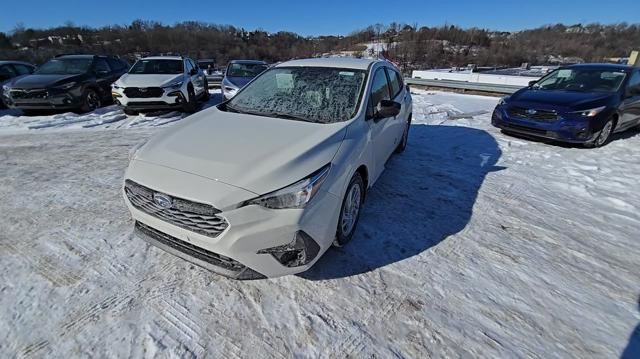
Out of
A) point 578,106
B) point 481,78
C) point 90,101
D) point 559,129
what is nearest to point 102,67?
point 90,101

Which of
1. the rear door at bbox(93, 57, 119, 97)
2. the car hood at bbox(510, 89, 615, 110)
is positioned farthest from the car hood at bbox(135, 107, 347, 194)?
the rear door at bbox(93, 57, 119, 97)

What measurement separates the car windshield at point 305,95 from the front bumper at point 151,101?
5.11 meters

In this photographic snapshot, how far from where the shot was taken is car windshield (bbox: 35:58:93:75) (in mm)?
8620

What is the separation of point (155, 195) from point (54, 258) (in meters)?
1.32

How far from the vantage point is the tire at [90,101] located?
27.7ft

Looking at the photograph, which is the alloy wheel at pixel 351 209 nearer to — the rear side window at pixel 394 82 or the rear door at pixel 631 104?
the rear side window at pixel 394 82

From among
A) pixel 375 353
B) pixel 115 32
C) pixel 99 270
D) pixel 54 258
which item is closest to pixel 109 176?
pixel 54 258

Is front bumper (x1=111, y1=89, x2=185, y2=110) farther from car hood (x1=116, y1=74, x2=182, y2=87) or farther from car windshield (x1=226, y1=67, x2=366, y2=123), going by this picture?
car windshield (x1=226, y1=67, x2=366, y2=123)

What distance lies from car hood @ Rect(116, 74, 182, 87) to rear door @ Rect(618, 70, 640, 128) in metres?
9.98

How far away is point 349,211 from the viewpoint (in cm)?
282

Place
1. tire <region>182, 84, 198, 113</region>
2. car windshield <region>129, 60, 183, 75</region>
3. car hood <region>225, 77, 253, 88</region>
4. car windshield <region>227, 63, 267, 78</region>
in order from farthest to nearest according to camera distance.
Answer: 1. car windshield <region>227, 63, 267, 78</region>
2. car hood <region>225, 77, 253, 88</region>
3. car windshield <region>129, 60, 183, 75</region>
4. tire <region>182, 84, 198, 113</region>

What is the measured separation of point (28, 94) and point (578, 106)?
471 inches

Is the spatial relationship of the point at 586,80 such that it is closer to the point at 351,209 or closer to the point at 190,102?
the point at 351,209

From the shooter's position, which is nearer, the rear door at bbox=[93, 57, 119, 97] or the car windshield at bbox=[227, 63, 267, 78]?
the rear door at bbox=[93, 57, 119, 97]
